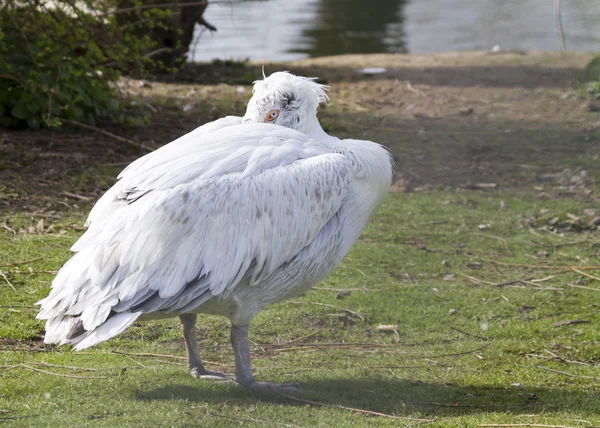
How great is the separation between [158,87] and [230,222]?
7.08 m

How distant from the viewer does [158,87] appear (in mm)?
10773

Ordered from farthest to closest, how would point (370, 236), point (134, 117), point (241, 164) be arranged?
point (134, 117) → point (370, 236) → point (241, 164)

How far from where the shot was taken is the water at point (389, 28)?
49.9 feet

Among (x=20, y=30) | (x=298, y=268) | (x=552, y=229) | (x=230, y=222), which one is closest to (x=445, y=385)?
(x=298, y=268)

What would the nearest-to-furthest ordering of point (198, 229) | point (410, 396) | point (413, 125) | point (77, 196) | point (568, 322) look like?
point (198, 229), point (410, 396), point (568, 322), point (77, 196), point (413, 125)

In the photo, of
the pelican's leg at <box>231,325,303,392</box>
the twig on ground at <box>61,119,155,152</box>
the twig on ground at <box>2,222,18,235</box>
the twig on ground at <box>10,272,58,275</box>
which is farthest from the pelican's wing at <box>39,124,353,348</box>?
the twig on ground at <box>61,119,155,152</box>

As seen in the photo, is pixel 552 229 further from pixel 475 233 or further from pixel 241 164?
pixel 241 164

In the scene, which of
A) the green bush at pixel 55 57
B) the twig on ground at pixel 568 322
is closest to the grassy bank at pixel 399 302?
the twig on ground at pixel 568 322

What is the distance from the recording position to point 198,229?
4.01 m

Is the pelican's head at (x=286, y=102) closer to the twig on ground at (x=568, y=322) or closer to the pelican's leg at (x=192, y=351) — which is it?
the pelican's leg at (x=192, y=351)

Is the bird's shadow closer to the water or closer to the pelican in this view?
the pelican

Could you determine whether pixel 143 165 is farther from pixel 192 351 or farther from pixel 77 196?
pixel 77 196

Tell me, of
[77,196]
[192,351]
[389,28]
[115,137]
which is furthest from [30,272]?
[389,28]

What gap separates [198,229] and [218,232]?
0.32 feet
